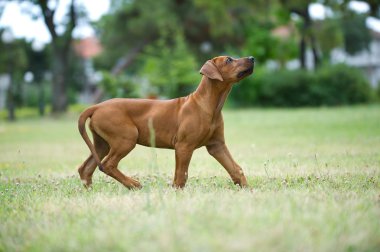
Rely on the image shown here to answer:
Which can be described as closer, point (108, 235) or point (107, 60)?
point (108, 235)

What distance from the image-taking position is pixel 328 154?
28.6 ft

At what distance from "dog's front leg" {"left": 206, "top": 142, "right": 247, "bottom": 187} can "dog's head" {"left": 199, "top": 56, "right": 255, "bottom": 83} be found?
753 millimetres

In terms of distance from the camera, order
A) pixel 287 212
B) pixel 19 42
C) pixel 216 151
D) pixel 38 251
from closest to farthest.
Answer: pixel 38 251
pixel 287 212
pixel 216 151
pixel 19 42

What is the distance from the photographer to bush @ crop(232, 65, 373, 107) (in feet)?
104

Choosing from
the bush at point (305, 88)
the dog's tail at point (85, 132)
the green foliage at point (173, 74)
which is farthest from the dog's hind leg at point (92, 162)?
the bush at point (305, 88)

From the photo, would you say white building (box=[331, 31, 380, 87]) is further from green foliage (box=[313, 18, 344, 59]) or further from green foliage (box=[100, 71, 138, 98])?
green foliage (box=[100, 71, 138, 98])

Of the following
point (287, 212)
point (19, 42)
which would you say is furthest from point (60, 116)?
point (287, 212)

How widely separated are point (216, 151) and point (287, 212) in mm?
2093

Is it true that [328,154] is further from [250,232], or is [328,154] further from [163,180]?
[250,232]

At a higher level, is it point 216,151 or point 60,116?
point 216,151

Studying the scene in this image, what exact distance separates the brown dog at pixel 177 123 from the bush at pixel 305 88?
1067 inches

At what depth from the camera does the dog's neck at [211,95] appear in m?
5.72

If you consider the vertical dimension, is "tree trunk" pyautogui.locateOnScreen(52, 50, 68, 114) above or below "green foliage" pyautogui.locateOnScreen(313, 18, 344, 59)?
below

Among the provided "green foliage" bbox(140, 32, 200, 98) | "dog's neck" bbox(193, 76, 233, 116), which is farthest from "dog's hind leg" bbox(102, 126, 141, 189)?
"green foliage" bbox(140, 32, 200, 98)
